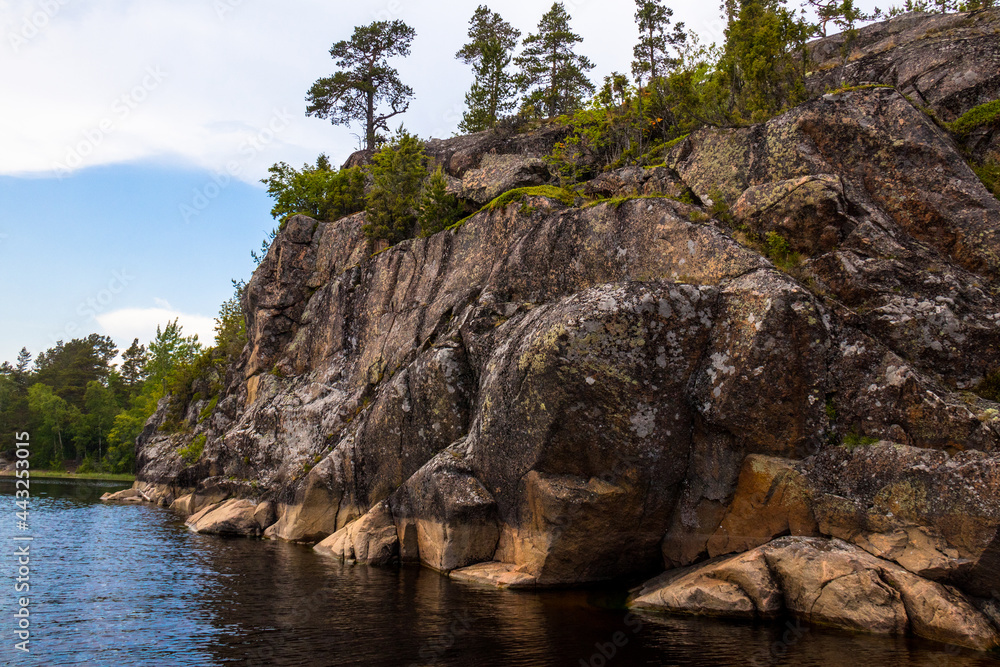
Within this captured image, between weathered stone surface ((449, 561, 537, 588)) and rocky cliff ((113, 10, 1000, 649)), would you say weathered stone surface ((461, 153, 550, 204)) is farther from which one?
weathered stone surface ((449, 561, 537, 588))

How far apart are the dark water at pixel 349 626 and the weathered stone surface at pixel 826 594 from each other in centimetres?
56

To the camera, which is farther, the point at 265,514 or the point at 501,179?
the point at 501,179

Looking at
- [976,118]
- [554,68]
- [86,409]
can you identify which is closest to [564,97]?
[554,68]

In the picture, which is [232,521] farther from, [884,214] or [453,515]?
[884,214]

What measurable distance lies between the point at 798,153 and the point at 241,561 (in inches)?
1039

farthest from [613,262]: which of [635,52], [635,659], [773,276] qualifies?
[635,52]

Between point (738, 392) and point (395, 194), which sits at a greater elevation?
point (395, 194)

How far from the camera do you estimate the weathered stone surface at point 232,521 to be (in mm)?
32031

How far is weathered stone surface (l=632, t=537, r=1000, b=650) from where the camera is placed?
1409cm

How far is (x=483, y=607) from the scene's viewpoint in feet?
55.7

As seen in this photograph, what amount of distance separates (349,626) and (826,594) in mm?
11650

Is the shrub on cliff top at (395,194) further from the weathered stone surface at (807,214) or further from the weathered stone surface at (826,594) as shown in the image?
the weathered stone surface at (826,594)

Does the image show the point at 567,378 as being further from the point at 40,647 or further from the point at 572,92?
the point at 572,92

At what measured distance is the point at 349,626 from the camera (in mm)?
14953
